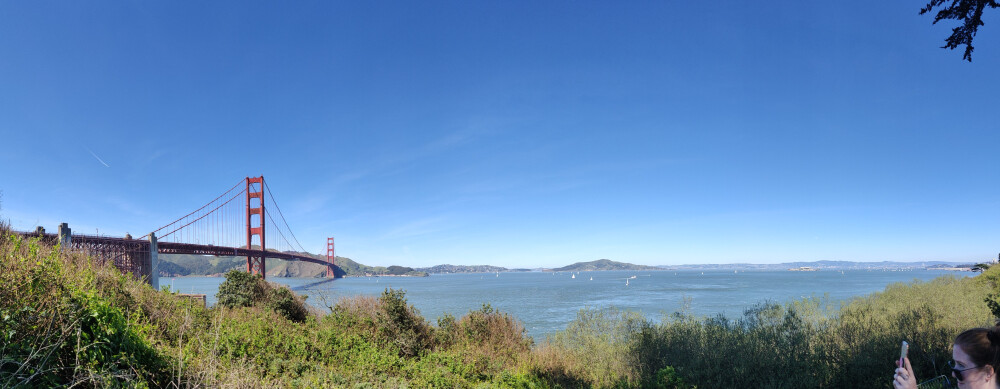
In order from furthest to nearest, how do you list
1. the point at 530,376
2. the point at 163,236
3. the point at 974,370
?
the point at 163,236 → the point at 530,376 → the point at 974,370

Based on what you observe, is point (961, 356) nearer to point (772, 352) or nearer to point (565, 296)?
point (772, 352)

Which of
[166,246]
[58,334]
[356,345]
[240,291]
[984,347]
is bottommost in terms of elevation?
[356,345]

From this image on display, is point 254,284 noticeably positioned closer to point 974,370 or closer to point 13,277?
point 13,277

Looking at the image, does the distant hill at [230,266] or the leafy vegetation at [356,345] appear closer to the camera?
the leafy vegetation at [356,345]

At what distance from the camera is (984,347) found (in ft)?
6.89

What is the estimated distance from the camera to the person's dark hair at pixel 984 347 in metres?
2.09

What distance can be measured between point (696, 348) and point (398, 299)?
784 cm

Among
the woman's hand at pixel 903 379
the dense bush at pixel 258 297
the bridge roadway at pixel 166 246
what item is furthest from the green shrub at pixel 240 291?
the woman's hand at pixel 903 379

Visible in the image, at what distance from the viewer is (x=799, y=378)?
8.73 m

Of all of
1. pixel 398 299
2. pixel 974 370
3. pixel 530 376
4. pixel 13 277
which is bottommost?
pixel 530 376

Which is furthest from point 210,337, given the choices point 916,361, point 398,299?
point 916,361

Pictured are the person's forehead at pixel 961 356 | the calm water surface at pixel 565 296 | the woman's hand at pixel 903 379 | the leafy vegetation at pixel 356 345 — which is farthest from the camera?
the calm water surface at pixel 565 296

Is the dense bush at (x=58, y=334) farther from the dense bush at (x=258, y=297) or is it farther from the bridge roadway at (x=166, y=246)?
the bridge roadway at (x=166, y=246)

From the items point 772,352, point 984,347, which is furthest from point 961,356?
point 772,352
